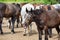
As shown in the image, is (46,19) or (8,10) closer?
(46,19)

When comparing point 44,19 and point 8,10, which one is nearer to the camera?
point 44,19

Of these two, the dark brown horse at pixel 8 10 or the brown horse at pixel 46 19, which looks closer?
the brown horse at pixel 46 19

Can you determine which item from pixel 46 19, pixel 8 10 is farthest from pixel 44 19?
pixel 8 10

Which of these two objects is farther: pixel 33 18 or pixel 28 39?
pixel 28 39

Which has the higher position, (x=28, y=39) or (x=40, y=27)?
(x=40, y=27)

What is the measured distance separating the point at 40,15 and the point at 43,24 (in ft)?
1.28

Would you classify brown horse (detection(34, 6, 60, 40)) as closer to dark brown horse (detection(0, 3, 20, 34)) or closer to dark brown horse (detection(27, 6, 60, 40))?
dark brown horse (detection(27, 6, 60, 40))

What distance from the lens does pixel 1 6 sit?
12977 mm

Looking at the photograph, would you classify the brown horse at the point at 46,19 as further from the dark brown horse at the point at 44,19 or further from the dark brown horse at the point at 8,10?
the dark brown horse at the point at 8,10

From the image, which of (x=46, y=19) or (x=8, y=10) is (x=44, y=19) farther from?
(x=8, y=10)

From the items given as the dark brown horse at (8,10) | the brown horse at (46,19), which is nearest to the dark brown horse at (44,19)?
the brown horse at (46,19)

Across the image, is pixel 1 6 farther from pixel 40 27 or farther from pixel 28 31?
pixel 40 27

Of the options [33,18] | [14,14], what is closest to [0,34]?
[14,14]

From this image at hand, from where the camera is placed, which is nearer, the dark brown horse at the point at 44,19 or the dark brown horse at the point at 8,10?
the dark brown horse at the point at 44,19
